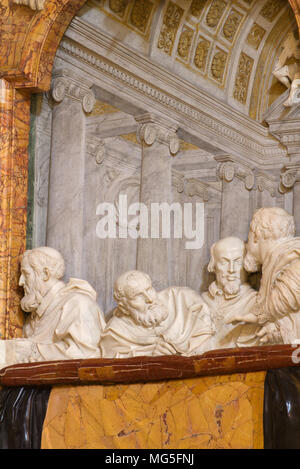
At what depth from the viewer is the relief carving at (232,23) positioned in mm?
9367

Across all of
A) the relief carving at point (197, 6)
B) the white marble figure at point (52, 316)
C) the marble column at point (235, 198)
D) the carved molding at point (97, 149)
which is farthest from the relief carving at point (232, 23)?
the white marble figure at point (52, 316)

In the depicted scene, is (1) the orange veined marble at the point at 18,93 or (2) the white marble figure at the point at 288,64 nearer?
(1) the orange veined marble at the point at 18,93

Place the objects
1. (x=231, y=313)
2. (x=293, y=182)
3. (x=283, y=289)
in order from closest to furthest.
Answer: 1. (x=283, y=289)
2. (x=231, y=313)
3. (x=293, y=182)

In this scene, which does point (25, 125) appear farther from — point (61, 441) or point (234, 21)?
point (61, 441)

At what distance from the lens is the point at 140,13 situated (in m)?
9.39

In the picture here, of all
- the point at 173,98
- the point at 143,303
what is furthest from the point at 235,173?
the point at 143,303

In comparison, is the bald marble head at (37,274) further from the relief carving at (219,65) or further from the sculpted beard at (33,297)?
the relief carving at (219,65)

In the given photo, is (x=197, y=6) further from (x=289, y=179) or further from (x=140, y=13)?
(x=289, y=179)

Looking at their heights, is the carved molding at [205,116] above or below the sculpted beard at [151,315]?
above

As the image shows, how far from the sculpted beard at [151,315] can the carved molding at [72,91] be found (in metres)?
1.99

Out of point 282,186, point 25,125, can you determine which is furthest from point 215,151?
point 25,125

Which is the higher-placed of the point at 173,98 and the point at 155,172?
the point at 173,98

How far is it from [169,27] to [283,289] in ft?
9.85
